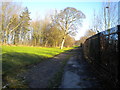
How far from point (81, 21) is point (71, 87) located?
32.2 metres

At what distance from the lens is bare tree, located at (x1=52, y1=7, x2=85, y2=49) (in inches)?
1324

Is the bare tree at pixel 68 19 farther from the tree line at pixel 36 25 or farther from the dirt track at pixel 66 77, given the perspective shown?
the dirt track at pixel 66 77

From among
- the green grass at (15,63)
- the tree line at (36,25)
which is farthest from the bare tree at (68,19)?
the green grass at (15,63)

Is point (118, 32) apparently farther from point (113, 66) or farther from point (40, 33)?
point (40, 33)

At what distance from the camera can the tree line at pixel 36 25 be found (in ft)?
103

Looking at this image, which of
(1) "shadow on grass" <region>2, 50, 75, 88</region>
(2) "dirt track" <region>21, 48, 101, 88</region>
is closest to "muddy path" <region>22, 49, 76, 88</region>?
(2) "dirt track" <region>21, 48, 101, 88</region>

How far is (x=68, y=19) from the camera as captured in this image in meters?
34.2

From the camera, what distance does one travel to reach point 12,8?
30.4m

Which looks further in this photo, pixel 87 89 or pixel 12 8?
pixel 12 8

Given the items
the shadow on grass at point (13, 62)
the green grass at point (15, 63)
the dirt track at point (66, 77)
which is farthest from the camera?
the shadow on grass at point (13, 62)

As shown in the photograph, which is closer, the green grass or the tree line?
the green grass

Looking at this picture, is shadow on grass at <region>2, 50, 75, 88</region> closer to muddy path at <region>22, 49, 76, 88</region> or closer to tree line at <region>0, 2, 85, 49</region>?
muddy path at <region>22, 49, 76, 88</region>

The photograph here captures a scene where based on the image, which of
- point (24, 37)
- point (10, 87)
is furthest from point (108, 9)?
point (24, 37)

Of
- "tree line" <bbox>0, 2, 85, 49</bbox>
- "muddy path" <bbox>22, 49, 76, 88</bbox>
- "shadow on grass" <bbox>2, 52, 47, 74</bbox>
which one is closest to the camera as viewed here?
"muddy path" <bbox>22, 49, 76, 88</bbox>
